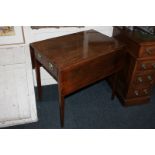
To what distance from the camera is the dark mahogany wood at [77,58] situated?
1.60 meters

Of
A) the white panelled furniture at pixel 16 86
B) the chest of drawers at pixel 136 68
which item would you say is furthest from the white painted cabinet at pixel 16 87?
the chest of drawers at pixel 136 68

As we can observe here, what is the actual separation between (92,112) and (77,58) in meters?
0.85

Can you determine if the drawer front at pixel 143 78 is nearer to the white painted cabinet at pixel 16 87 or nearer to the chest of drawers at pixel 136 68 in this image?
the chest of drawers at pixel 136 68

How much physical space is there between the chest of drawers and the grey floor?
139mm

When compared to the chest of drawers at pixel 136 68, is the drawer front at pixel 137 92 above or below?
below

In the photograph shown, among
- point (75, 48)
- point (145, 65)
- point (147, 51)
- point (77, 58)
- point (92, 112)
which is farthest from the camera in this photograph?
point (92, 112)

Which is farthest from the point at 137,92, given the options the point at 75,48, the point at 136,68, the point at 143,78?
the point at 75,48

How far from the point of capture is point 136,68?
2055 mm

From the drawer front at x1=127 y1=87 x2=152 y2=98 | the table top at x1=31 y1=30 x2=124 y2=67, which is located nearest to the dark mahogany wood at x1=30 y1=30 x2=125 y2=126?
the table top at x1=31 y1=30 x2=124 y2=67

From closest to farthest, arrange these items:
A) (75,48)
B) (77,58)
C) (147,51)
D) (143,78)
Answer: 1. (77,58)
2. (75,48)
3. (147,51)
4. (143,78)

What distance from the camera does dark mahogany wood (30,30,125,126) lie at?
1597 mm

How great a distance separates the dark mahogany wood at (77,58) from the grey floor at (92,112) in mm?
236

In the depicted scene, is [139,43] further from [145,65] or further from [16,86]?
[16,86]
